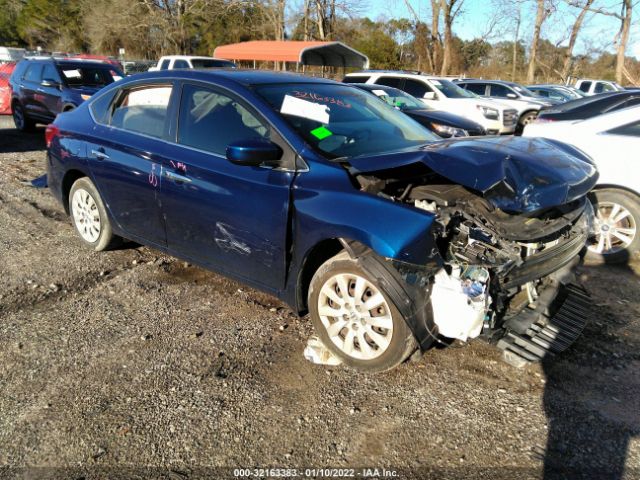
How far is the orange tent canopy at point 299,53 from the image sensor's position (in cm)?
2117

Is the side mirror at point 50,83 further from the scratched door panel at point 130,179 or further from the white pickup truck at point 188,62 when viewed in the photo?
the scratched door panel at point 130,179

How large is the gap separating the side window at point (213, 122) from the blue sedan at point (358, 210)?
0.4 inches

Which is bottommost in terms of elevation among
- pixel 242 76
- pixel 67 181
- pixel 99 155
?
pixel 67 181

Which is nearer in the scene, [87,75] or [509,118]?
[87,75]

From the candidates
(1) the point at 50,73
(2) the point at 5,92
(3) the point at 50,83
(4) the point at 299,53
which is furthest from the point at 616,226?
(4) the point at 299,53

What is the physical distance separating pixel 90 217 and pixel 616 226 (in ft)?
16.9

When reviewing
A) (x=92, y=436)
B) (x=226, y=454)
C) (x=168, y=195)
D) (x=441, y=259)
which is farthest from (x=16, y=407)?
(x=441, y=259)

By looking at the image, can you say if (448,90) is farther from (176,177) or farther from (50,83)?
(176,177)

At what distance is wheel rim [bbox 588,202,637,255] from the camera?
198 inches

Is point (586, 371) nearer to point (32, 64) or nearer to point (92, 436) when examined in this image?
point (92, 436)

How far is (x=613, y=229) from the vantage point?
512 centimetres

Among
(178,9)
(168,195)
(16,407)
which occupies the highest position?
(178,9)

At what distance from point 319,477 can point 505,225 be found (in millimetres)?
1721

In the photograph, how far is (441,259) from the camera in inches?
111
